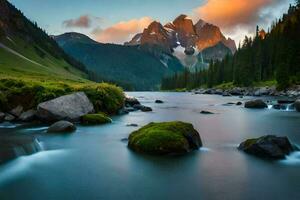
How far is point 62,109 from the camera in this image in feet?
132

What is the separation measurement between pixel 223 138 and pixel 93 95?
22802mm

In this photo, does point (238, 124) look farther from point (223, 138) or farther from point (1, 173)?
point (1, 173)

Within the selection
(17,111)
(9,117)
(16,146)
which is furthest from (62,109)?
(16,146)

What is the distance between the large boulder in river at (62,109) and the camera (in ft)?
130

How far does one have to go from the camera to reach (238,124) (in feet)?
137

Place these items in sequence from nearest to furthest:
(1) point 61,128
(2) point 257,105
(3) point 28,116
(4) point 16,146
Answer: (4) point 16,146 < (1) point 61,128 < (3) point 28,116 < (2) point 257,105

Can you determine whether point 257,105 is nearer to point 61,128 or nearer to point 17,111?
point 17,111

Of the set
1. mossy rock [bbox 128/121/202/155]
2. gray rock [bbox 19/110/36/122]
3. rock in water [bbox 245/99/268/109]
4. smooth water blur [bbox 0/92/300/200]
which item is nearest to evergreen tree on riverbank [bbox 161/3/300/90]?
rock in water [bbox 245/99/268/109]

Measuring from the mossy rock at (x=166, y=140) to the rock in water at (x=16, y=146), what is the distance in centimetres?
700

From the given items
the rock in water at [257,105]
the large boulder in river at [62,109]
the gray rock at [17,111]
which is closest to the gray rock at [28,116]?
the gray rock at [17,111]

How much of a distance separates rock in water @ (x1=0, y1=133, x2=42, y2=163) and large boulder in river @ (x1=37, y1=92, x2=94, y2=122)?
905 cm

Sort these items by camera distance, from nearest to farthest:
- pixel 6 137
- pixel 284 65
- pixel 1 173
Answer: pixel 1 173, pixel 6 137, pixel 284 65

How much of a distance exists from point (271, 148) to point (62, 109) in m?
24.6

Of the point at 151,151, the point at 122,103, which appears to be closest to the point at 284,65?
the point at 122,103
